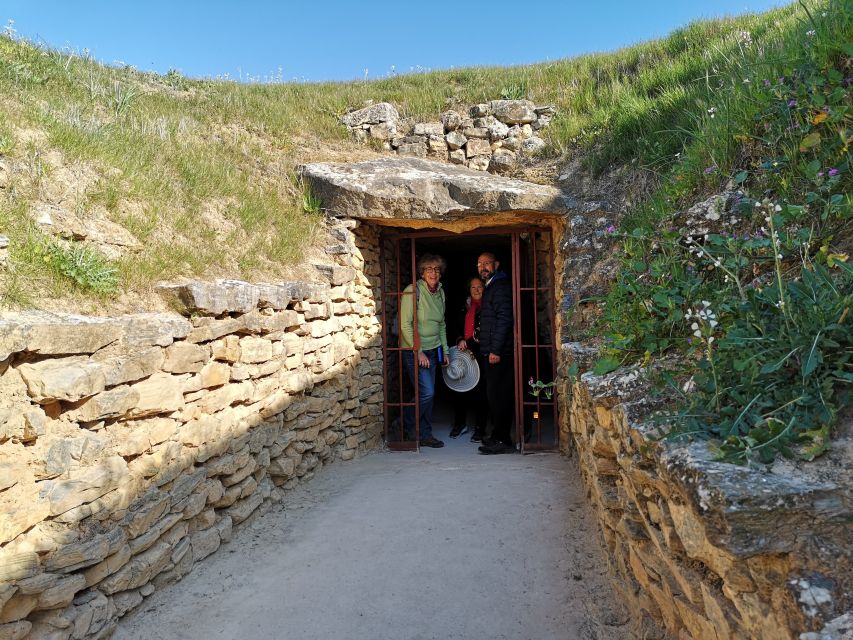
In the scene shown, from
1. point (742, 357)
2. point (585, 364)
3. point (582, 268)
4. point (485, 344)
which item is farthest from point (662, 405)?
point (485, 344)

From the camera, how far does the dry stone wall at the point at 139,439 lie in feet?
7.39

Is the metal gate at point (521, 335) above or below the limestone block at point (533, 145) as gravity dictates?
below

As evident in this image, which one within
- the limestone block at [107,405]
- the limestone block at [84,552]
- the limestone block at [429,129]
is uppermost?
the limestone block at [429,129]

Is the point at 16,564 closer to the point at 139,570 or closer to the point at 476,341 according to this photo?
the point at 139,570

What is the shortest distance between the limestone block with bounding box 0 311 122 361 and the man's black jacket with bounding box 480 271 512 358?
3.68 m

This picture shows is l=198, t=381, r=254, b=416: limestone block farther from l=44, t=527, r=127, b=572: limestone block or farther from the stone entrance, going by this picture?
the stone entrance

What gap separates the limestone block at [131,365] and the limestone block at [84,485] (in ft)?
1.24

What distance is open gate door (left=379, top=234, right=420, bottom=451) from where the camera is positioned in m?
5.93

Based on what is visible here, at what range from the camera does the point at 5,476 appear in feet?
7.01

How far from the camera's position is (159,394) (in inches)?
114

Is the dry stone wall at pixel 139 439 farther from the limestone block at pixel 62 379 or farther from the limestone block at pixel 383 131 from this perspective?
the limestone block at pixel 383 131

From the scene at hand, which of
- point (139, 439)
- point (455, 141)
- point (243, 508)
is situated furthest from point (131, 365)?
point (455, 141)

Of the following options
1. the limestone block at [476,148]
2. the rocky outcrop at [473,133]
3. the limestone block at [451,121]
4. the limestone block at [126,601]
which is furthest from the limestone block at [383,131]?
the limestone block at [126,601]

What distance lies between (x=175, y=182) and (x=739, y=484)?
434 cm
